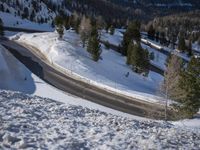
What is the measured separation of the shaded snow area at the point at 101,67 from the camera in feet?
243

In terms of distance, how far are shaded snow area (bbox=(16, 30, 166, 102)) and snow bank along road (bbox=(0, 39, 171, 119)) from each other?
2.14m

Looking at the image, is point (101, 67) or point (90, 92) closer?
point (90, 92)

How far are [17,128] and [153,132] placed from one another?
→ 19.8 feet

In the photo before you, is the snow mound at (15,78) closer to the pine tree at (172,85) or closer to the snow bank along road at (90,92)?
the snow bank along road at (90,92)

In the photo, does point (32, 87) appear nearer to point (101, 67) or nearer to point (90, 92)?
point (90, 92)

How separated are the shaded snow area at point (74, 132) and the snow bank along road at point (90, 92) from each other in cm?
3764

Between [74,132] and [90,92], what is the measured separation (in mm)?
52189

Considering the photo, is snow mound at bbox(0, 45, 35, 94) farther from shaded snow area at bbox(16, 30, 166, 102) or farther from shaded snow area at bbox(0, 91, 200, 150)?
shaded snow area at bbox(0, 91, 200, 150)

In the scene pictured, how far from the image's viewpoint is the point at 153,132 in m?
17.1

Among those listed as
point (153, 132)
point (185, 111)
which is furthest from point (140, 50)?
point (153, 132)

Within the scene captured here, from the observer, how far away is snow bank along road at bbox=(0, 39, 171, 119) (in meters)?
60.2

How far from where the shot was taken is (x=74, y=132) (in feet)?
51.7

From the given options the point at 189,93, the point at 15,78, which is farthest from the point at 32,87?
the point at 189,93

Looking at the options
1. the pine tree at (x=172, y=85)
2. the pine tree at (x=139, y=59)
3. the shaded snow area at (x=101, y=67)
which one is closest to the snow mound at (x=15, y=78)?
the shaded snow area at (x=101, y=67)
